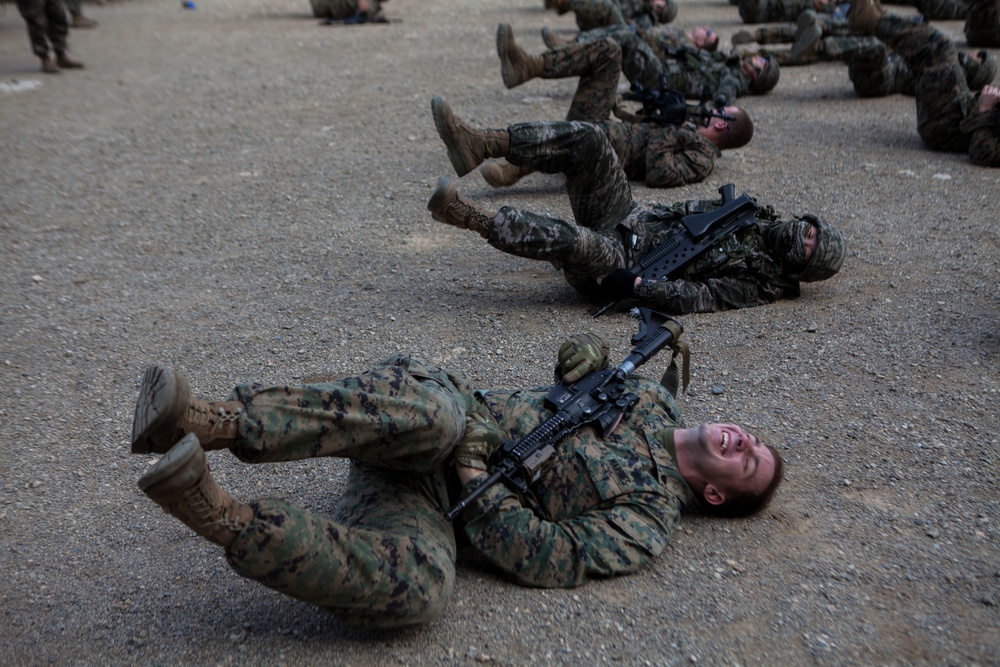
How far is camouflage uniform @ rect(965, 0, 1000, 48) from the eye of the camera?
953cm

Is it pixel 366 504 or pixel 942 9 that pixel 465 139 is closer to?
pixel 366 504

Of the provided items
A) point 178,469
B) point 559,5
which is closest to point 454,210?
point 178,469

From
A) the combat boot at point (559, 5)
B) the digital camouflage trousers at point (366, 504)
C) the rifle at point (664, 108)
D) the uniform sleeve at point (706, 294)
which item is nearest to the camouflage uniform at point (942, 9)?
the combat boot at point (559, 5)

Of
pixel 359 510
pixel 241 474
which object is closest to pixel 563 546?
pixel 359 510

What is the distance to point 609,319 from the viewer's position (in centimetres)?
458

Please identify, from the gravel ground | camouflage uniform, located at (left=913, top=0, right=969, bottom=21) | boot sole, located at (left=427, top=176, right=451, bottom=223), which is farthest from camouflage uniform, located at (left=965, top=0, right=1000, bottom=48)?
boot sole, located at (left=427, top=176, right=451, bottom=223)

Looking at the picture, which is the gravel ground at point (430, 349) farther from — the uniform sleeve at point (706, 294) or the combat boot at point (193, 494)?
the combat boot at point (193, 494)

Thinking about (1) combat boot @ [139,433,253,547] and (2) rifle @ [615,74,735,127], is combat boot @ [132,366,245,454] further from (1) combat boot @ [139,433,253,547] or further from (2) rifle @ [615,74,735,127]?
(2) rifle @ [615,74,735,127]

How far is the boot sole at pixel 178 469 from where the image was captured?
6.88 ft

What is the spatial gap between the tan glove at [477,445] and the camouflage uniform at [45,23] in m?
8.76

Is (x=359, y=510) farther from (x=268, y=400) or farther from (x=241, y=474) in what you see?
(x=241, y=474)

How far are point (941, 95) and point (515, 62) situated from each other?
330 centimetres

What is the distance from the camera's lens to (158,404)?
2320 mm

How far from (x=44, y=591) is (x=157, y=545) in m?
0.36
